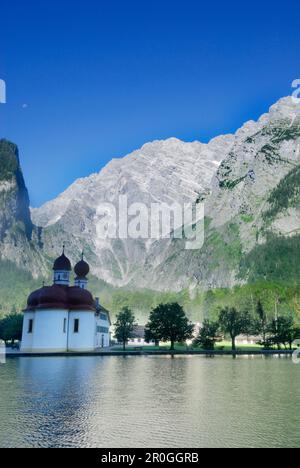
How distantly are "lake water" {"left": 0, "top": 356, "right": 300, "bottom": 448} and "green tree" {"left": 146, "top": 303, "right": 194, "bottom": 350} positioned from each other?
66553 millimetres

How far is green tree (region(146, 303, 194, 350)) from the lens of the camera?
103 m

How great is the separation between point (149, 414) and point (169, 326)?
81179mm

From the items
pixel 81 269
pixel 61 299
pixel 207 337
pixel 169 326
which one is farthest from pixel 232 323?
pixel 81 269

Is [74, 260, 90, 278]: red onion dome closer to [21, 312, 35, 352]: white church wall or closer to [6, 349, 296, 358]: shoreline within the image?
[21, 312, 35, 352]: white church wall

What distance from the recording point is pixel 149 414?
22.3m

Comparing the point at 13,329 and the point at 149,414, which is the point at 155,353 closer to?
the point at 13,329

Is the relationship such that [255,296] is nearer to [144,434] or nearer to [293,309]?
[293,309]

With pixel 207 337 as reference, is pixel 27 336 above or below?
below

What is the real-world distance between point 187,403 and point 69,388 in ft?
31.9

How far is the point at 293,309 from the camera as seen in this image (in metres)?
162

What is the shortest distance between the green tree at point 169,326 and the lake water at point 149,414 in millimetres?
66553

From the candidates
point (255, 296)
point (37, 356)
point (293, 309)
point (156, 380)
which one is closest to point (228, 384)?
point (156, 380)

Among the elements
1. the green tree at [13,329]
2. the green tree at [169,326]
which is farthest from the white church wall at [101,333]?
the green tree at [13,329]

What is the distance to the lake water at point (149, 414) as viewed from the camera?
17469 millimetres
